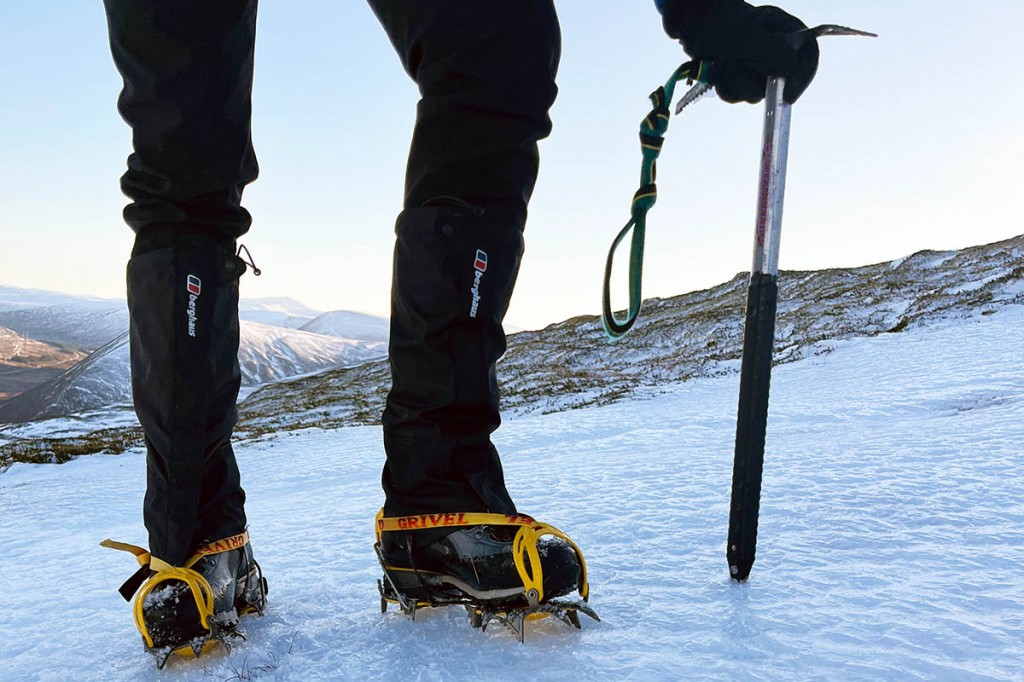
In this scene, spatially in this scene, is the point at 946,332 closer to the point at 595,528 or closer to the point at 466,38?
the point at 595,528

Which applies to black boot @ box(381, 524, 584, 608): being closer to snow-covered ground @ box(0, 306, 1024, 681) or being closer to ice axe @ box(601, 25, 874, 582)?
snow-covered ground @ box(0, 306, 1024, 681)

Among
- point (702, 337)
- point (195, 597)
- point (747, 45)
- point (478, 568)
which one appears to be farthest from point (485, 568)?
point (702, 337)

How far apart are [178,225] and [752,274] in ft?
3.92

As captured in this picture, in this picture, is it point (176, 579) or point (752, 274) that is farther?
point (752, 274)

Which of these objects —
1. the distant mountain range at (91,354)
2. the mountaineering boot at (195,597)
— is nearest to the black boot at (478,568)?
the mountaineering boot at (195,597)

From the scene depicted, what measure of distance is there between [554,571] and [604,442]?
2997 millimetres

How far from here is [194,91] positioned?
4.25 ft

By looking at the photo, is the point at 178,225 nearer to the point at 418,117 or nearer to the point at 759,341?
the point at 418,117

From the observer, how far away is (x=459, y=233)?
1254 millimetres

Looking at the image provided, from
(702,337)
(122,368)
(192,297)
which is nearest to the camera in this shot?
(192,297)

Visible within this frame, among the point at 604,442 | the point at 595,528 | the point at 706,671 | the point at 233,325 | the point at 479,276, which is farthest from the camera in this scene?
the point at 604,442

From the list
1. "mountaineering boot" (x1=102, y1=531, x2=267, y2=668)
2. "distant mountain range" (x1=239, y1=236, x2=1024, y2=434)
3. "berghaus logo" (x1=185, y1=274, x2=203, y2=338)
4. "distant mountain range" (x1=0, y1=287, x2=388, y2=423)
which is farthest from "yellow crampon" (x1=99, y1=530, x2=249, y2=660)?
"distant mountain range" (x1=0, y1=287, x2=388, y2=423)

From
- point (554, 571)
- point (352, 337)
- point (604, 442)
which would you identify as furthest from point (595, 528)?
point (352, 337)

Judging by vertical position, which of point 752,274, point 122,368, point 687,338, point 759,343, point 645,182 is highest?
point 687,338
